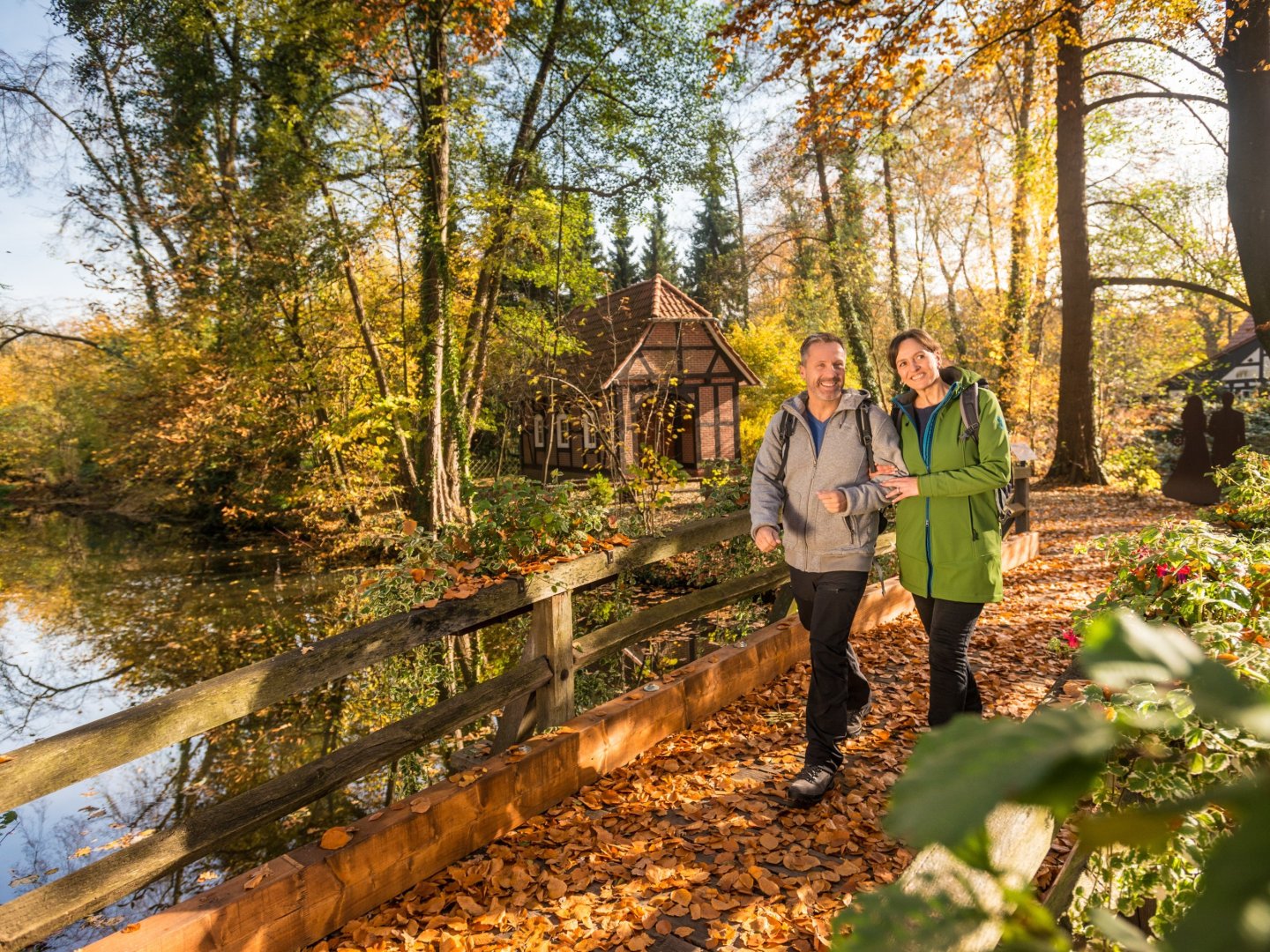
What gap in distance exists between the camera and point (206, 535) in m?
17.6

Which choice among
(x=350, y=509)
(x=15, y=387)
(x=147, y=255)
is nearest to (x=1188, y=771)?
(x=350, y=509)

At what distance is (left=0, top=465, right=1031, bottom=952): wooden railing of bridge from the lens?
2.27m

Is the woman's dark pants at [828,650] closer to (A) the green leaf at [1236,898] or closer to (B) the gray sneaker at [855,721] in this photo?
(B) the gray sneaker at [855,721]

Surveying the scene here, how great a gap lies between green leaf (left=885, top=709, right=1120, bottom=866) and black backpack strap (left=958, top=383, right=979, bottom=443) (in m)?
3.23

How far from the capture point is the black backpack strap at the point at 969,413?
3.31 m

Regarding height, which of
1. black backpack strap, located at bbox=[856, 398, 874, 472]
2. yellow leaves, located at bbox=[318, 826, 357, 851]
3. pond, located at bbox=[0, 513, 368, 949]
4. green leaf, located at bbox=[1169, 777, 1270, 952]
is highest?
black backpack strap, located at bbox=[856, 398, 874, 472]

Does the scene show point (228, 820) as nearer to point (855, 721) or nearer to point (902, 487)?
point (855, 721)

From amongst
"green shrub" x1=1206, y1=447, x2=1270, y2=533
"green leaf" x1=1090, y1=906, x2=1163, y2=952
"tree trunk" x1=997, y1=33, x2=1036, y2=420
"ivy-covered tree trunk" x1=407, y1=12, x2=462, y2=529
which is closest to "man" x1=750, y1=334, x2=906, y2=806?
"green shrub" x1=1206, y1=447, x2=1270, y2=533

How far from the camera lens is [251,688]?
2.70 metres

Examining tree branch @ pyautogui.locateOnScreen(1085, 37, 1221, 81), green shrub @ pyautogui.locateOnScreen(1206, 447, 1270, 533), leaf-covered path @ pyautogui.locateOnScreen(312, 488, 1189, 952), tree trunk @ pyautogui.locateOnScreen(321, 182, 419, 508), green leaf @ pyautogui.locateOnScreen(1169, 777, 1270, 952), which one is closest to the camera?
green leaf @ pyautogui.locateOnScreen(1169, 777, 1270, 952)

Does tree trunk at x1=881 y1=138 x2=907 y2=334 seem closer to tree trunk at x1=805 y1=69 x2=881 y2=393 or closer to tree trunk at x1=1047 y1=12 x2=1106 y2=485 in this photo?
tree trunk at x1=805 y1=69 x2=881 y2=393

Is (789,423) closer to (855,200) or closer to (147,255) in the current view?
(147,255)

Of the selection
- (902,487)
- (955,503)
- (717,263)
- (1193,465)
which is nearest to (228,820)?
(902,487)

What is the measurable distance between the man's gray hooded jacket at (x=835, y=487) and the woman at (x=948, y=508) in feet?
0.42
